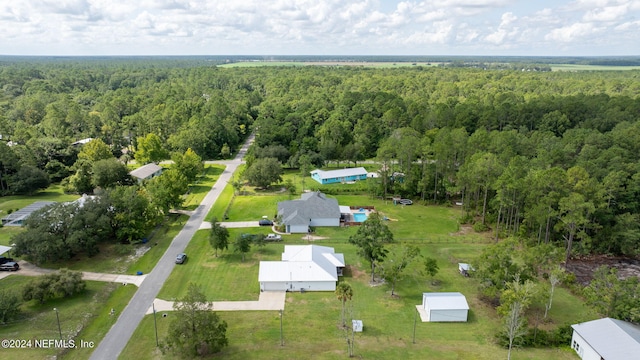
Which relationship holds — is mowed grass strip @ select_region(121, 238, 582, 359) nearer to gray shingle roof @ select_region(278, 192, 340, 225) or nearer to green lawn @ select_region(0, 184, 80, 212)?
gray shingle roof @ select_region(278, 192, 340, 225)

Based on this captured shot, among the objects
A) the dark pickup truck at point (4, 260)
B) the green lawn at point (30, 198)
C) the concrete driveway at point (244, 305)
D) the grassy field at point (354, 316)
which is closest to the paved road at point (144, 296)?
the grassy field at point (354, 316)

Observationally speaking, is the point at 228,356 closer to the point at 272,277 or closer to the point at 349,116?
the point at 272,277

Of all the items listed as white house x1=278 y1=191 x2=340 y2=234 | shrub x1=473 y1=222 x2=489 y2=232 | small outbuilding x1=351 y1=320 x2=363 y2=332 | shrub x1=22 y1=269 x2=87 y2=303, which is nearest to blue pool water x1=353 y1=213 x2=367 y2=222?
white house x1=278 y1=191 x2=340 y2=234

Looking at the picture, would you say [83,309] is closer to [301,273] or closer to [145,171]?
[301,273]

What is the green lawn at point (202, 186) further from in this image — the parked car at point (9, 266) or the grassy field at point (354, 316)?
the parked car at point (9, 266)

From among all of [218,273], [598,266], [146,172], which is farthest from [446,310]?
[146,172]
